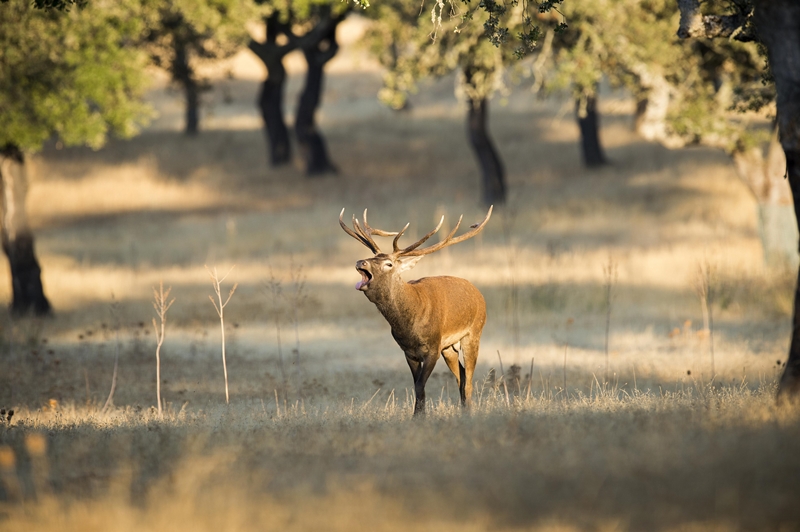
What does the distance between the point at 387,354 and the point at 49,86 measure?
770 centimetres

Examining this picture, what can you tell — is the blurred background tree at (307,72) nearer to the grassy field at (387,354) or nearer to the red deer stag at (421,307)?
the grassy field at (387,354)

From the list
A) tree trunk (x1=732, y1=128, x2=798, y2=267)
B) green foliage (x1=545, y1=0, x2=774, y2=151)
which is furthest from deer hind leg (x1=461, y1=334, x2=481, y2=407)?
tree trunk (x1=732, y1=128, x2=798, y2=267)

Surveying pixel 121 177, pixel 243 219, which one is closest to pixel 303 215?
pixel 243 219

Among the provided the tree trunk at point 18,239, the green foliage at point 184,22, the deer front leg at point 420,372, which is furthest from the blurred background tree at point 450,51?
the deer front leg at point 420,372

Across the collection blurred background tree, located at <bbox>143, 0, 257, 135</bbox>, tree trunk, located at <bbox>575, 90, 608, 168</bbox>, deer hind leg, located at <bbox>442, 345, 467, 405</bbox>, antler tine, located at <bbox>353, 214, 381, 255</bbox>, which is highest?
blurred background tree, located at <bbox>143, 0, 257, 135</bbox>

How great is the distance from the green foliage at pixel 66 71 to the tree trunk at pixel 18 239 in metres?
0.73

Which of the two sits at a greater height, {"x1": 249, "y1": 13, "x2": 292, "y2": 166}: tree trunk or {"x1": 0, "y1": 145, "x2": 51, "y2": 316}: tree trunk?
{"x1": 249, "y1": 13, "x2": 292, "y2": 166}: tree trunk

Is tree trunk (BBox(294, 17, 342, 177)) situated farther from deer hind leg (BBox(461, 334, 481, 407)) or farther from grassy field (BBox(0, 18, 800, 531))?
deer hind leg (BBox(461, 334, 481, 407))

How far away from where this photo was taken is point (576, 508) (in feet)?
16.5

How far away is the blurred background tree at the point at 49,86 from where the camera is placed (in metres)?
15.5

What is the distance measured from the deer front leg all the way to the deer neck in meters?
0.39

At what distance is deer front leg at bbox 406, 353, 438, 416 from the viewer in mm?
8243

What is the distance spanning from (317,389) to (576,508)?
6.85m

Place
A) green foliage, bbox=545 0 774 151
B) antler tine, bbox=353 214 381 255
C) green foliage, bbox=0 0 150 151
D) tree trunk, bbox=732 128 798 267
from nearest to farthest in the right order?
1. antler tine, bbox=353 214 381 255
2. green foliage, bbox=0 0 150 151
3. green foliage, bbox=545 0 774 151
4. tree trunk, bbox=732 128 798 267
